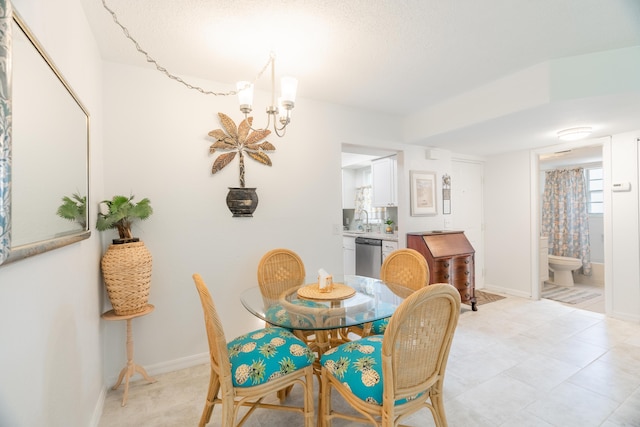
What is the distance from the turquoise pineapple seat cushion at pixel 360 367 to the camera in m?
1.32

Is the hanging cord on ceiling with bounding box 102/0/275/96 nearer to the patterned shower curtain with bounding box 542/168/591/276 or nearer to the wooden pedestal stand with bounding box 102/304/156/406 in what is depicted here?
the wooden pedestal stand with bounding box 102/304/156/406

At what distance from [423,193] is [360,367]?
2903 millimetres

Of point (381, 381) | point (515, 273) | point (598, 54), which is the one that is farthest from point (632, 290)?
point (381, 381)

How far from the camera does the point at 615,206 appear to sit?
3379 mm

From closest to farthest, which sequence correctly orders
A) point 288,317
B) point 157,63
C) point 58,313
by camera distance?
1. point 58,313
2. point 288,317
3. point 157,63

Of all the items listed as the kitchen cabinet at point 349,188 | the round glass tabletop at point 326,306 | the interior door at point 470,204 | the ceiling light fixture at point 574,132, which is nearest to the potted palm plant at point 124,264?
the round glass tabletop at point 326,306

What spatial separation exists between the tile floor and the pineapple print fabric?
0.55 metres

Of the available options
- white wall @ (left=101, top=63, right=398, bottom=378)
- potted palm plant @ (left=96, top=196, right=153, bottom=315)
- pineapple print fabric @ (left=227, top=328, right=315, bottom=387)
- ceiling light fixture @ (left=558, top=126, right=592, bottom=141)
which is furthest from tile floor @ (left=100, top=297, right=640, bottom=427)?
ceiling light fixture @ (left=558, top=126, right=592, bottom=141)

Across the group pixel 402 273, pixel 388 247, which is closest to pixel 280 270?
pixel 402 273

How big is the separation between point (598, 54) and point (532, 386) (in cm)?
249

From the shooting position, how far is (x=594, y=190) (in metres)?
5.28

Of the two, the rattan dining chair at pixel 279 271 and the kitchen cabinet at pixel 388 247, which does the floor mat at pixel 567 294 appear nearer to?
the kitchen cabinet at pixel 388 247

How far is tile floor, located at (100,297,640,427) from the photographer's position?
180 cm

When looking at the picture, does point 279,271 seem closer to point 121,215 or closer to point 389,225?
point 121,215
